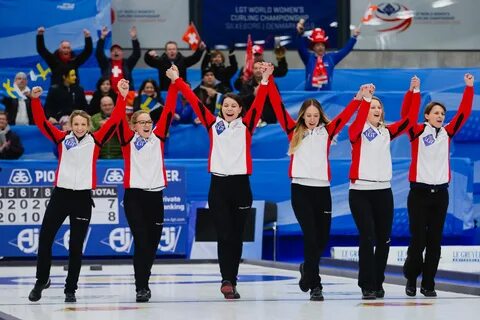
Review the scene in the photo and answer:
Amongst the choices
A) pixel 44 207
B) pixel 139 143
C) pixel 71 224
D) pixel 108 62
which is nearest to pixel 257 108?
pixel 139 143

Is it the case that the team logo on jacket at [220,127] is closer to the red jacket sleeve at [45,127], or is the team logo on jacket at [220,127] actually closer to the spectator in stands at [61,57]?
the red jacket sleeve at [45,127]

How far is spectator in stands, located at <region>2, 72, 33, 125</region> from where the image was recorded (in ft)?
70.5

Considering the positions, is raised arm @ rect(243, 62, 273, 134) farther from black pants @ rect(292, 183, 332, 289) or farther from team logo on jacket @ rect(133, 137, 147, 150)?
team logo on jacket @ rect(133, 137, 147, 150)

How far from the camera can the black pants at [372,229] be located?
39.3 feet

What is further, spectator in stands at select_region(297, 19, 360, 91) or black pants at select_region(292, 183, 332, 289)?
spectator in stands at select_region(297, 19, 360, 91)

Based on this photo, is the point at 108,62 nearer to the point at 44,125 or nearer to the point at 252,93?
the point at 252,93

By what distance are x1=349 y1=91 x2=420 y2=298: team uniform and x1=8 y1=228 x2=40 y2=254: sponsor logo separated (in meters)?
7.46

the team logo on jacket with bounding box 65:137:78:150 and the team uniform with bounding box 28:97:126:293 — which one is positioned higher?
the team logo on jacket with bounding box 65:137:78:150

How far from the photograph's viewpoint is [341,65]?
2588 centimetres

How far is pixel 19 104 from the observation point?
21578 millimetres

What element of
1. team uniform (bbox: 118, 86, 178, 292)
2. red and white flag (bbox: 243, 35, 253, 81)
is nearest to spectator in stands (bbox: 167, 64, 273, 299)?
team uniform (bbox: 118, 86, 178, 292)

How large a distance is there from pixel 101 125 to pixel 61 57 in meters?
2.85

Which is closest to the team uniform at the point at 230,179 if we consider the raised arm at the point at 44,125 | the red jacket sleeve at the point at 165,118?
the red jacket sleeve at the point at 165,118

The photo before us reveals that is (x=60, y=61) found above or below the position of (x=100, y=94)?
above
